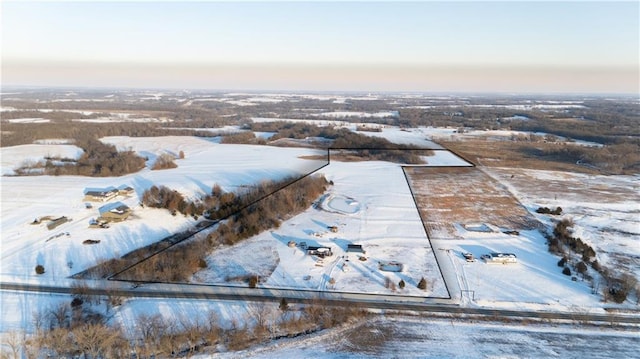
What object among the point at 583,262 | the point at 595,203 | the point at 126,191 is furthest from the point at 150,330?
the point at 595,203

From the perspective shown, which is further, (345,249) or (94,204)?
(94,204)

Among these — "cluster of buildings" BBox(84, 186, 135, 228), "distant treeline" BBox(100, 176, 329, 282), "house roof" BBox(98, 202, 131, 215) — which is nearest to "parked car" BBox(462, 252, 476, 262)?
"distant treeline" BBox(100, 176, 329, 282)

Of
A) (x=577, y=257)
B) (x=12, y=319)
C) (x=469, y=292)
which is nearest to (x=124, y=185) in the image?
(x=12, y=319)

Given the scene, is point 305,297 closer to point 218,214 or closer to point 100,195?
point 218,214

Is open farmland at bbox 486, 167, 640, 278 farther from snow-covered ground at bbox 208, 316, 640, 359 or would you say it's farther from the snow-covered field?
snow-covered ground at bbox 208, 316, 640, 359

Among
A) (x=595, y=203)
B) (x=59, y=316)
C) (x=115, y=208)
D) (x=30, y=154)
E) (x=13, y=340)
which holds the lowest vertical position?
(x=59, y=316)

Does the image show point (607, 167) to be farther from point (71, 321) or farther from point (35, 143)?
point (35, 143)

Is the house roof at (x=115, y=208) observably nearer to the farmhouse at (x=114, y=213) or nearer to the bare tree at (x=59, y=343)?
the farmhouse at (x=114, y=213)
